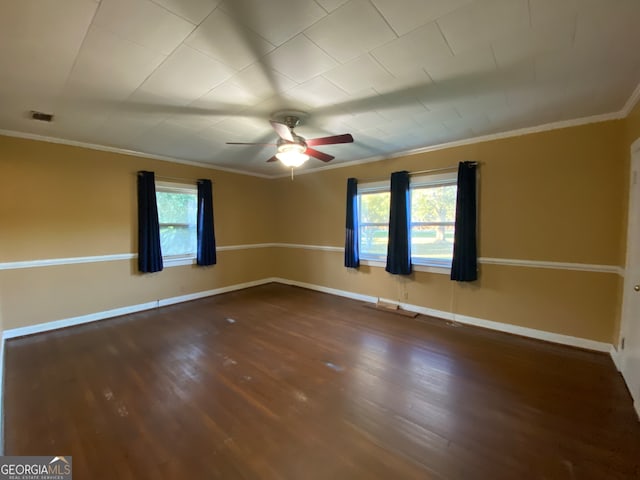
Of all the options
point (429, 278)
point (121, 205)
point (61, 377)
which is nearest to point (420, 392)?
point (429, 278)

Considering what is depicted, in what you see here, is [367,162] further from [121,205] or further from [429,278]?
[121,205]

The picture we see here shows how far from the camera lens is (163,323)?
393 centimetres

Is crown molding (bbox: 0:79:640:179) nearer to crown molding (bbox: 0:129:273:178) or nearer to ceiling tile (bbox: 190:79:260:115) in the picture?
crown molding (bbox: 0:129:273:178)

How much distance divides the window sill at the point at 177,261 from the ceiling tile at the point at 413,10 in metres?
4.66

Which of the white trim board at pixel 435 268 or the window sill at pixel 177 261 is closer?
the white trim board at pixel 435 268

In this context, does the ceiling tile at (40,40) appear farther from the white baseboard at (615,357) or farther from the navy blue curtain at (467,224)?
the white baseboard at (615,357)

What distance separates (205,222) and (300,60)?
3.85 m

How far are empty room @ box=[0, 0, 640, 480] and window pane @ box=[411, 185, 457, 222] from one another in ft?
0.15

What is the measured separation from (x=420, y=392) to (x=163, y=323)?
3480 millimetres

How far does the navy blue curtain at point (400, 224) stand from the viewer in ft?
14.0

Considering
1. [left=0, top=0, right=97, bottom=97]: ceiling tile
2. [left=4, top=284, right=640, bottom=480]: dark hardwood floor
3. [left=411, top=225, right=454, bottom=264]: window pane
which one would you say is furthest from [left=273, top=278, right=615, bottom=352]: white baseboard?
[left=0, top=0, right=97, bottom=97]: ceiling tile

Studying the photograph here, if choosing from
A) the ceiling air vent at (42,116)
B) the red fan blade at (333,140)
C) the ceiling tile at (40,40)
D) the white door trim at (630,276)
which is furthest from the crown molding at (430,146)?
the red fan blade at (333,140)

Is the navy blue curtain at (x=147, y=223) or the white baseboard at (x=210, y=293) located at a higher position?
the navy blue curtain at (x=147, y=223)

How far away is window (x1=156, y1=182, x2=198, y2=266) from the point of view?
4.71m
